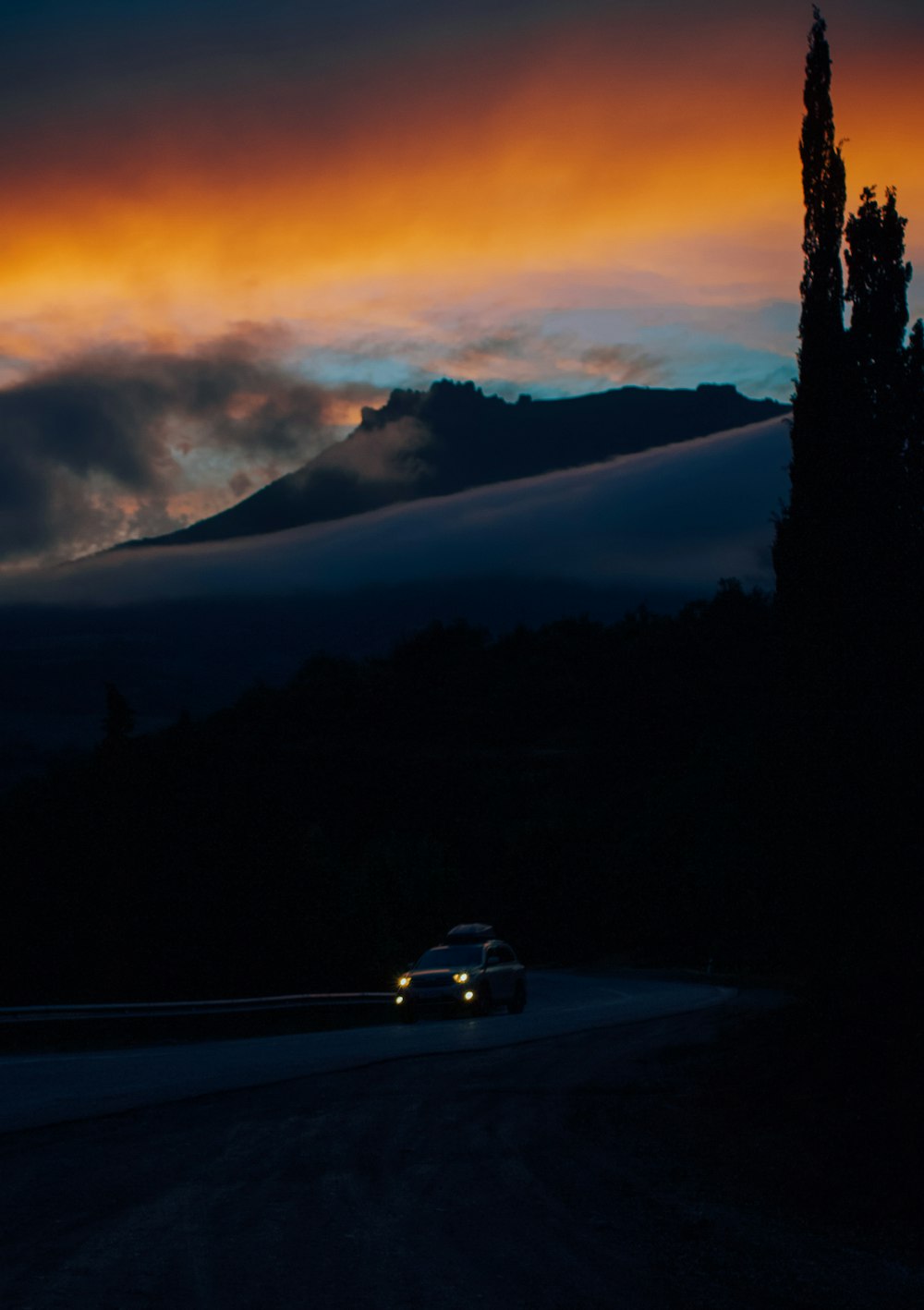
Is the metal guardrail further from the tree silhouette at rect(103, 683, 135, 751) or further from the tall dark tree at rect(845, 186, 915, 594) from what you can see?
the tree silhouette at rect(103, 683, 135, 751)

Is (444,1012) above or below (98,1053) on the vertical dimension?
below

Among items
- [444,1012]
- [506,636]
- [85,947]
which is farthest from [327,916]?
[506,636]

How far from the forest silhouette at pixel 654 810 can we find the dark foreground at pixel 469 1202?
154 inches

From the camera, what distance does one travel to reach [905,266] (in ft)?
77.3

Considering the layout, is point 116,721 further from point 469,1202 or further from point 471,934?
point 469,1202

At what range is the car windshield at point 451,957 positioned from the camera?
31.6 metres

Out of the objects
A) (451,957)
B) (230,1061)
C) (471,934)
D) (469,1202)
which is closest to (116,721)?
(471,934)

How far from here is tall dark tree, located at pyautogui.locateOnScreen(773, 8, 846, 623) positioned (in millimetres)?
20516

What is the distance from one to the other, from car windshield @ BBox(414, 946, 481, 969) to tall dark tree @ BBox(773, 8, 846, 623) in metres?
13.3

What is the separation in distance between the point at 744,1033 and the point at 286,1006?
1096cm

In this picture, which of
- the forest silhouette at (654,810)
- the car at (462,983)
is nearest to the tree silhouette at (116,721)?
the forest silhouette at (654,810)

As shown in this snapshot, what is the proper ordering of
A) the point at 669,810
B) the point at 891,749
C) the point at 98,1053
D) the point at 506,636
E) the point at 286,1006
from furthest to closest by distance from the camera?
the point at 506,636 → the point at 669,810 → the point at 286,1006 → the point at 98,1053 → the point at 891,749

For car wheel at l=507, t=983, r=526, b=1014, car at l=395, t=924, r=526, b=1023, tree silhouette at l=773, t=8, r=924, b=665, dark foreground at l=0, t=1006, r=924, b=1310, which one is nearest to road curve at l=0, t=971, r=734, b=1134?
car wheel at l=507, t=983, r=526, b=1014

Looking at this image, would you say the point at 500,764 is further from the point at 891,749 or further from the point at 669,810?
the point at 891,749
